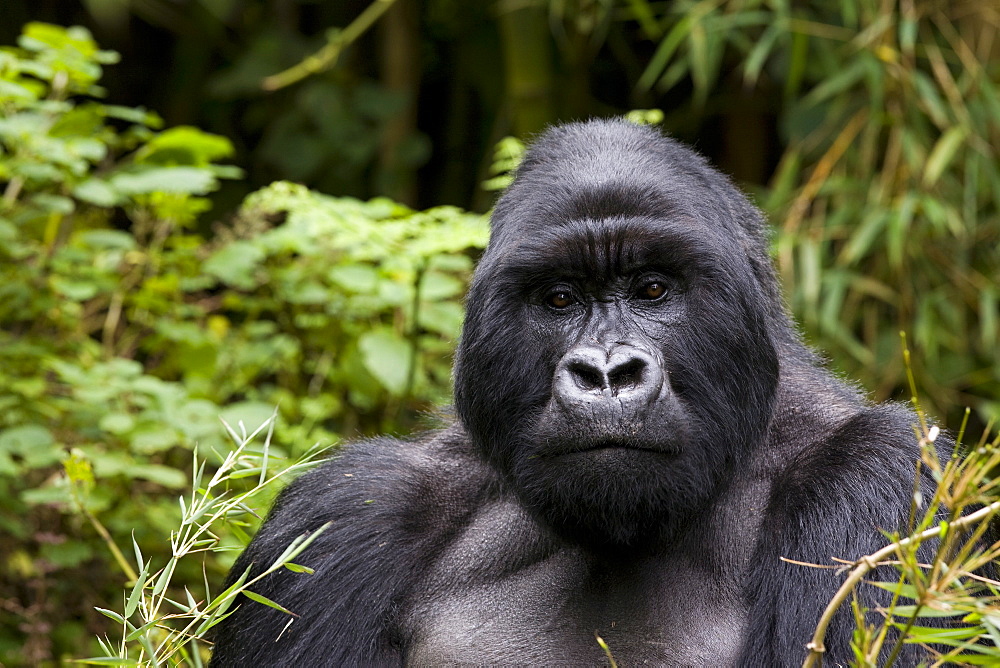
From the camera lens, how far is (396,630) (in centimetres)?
299

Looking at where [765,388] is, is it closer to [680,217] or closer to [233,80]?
[680,217]

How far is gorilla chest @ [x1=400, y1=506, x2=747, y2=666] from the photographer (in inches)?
107

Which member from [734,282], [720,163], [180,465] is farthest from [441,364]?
[720,163]

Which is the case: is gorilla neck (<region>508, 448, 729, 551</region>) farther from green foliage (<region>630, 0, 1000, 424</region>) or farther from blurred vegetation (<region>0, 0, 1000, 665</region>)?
green foliage (<region>630, 0, 1000, 424</region>)

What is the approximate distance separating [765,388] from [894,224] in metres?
3.29

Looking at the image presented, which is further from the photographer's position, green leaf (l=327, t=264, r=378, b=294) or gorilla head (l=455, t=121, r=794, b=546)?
green leaf (l=327, t=264, r=378, b=294)

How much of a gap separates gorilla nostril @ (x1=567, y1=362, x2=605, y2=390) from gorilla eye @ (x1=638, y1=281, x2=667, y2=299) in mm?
334

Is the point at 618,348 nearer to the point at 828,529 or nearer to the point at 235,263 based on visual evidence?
the point at 828,529

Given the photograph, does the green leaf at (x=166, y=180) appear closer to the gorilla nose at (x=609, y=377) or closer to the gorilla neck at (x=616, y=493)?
the gorilla neck at (x=616, y=493)

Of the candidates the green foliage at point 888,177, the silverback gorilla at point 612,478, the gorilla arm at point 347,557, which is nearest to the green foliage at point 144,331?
the gorilla arm at point 347,557

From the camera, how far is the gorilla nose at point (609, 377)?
2.53 m

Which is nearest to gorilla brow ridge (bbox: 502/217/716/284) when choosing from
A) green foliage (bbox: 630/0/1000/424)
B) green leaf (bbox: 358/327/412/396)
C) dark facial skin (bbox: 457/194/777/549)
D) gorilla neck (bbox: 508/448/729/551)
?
dark facial skin (bbox: 457/194/777/549)

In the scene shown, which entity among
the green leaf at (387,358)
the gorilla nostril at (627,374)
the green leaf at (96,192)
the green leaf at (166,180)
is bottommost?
the green leaf at (387,358)

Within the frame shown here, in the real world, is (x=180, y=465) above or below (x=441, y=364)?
below
